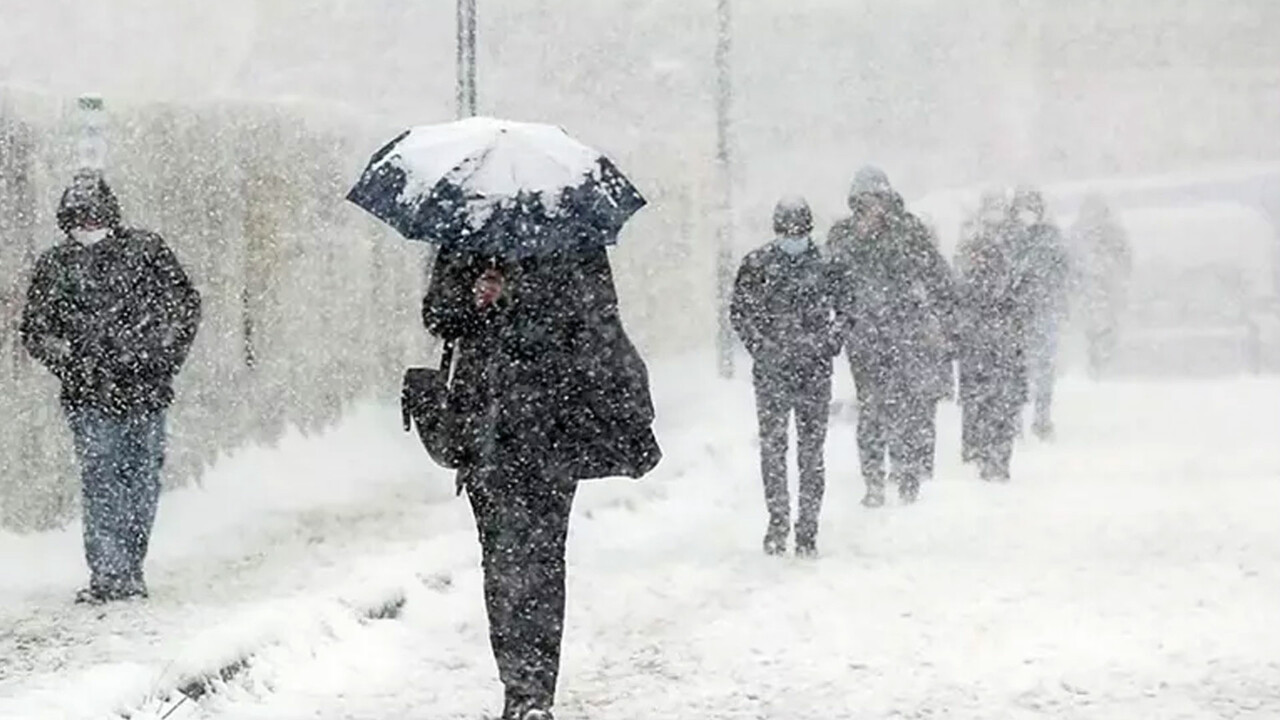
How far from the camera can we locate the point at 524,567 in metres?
6.20

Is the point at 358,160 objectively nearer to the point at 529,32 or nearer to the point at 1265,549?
the point at 1265,549

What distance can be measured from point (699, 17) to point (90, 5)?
11.7 metres

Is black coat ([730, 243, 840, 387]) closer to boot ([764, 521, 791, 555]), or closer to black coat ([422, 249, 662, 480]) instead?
boot ([764, 521, 791, 555])

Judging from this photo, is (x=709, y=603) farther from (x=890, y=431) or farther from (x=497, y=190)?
(x=890, y=431)

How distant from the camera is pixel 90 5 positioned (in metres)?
40.3

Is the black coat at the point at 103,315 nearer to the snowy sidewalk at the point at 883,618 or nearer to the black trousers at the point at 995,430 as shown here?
the snowy sidewalk at the point at 883,618

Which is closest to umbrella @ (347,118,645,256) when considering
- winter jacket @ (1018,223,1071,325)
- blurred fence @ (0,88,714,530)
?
blurred fence @ (0,88,714,530)

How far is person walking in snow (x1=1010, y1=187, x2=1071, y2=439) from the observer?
46.2 ft

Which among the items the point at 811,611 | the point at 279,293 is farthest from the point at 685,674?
the point at 279,293

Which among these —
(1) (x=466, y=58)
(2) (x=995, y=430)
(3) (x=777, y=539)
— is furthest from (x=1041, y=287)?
(3) (x=777, y=539)

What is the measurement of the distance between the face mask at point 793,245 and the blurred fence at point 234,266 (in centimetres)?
374

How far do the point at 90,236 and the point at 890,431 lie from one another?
521 centimetres

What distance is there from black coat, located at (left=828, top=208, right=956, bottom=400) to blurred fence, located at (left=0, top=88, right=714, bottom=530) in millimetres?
3798

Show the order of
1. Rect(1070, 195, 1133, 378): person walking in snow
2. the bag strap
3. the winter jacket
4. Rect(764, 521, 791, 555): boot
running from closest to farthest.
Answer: the bag strap < Rect(764, 521, 791, 555): boot < the winter jacket < Rect(1070, 195, 1133, 378): person walking in snow
